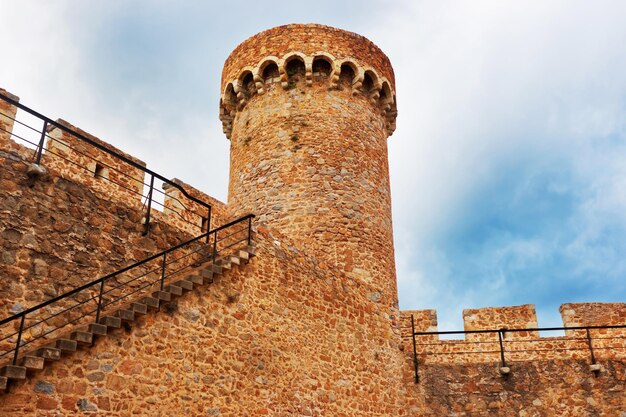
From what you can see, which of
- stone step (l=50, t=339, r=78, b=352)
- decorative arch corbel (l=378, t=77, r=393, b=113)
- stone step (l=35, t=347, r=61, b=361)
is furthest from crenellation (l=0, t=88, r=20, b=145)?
decorative arch corbel (l=378, t=77, r=393, b=113)

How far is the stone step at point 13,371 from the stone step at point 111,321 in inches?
46.9

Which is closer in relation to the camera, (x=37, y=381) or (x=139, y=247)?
(x=37, y=381)

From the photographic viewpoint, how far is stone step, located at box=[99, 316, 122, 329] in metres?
7.46

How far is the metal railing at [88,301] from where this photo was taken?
7477 mm

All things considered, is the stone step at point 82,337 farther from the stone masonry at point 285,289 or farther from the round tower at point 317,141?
the round tower at point 317,141

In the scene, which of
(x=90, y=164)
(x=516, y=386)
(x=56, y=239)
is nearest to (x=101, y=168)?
(x=90, y=164)

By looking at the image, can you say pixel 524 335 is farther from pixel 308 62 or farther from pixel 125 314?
pixel 125 314

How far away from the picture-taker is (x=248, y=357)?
9.46 m

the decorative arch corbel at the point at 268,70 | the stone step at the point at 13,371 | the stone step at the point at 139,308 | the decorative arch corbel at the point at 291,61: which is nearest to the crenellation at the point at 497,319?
the decorative arch corbel at the point at 291,61

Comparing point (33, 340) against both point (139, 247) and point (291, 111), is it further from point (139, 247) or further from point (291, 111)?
point (291, 111)

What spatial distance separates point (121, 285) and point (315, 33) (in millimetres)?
9191

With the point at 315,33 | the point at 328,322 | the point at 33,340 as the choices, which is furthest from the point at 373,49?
the point at 33,340

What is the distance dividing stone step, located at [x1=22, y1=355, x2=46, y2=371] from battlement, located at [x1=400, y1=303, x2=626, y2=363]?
9.86 metres

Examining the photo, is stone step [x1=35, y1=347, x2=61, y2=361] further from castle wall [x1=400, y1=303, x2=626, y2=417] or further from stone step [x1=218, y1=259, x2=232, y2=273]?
castle wall [x1=400, y1=303, x2=626, y2=417]
